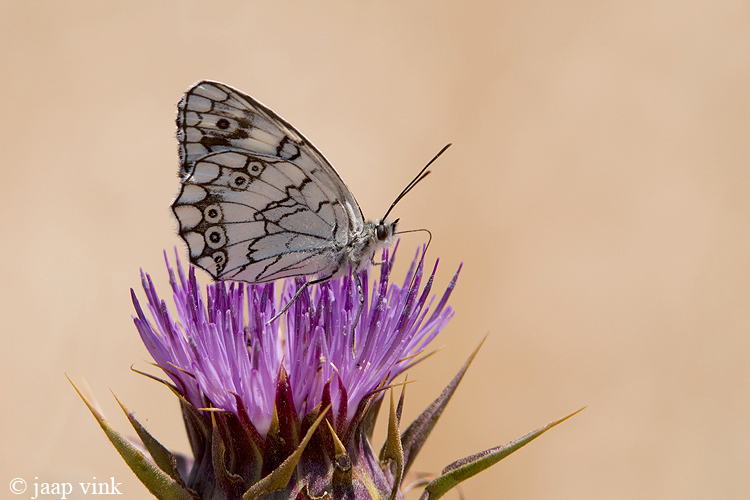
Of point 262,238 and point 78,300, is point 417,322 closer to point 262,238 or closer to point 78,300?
→ point 262,238

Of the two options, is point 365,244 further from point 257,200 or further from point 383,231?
point 257,200

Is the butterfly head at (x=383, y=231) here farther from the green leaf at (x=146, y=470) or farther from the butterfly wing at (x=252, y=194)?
the green leaf at (x=146, y=470)

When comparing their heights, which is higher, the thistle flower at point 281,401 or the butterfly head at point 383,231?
the butterfly head at point 383,231

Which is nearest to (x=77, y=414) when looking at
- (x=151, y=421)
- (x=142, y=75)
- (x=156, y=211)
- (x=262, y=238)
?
(x=151, y=421)

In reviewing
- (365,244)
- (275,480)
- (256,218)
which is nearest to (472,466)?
(275,480)

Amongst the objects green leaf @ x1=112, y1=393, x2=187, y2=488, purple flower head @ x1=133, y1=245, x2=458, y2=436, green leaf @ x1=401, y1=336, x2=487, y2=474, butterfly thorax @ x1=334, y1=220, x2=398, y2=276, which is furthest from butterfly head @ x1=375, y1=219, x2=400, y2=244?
green leaf @ x1=112, y1=393, x2=187, y2=488

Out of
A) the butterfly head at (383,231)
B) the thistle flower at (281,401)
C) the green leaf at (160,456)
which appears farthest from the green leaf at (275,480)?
the butterfly head at (383,231)

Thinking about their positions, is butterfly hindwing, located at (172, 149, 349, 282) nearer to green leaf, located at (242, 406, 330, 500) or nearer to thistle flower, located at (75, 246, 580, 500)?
thistle flower, located at (75, 246, 580, 500)
